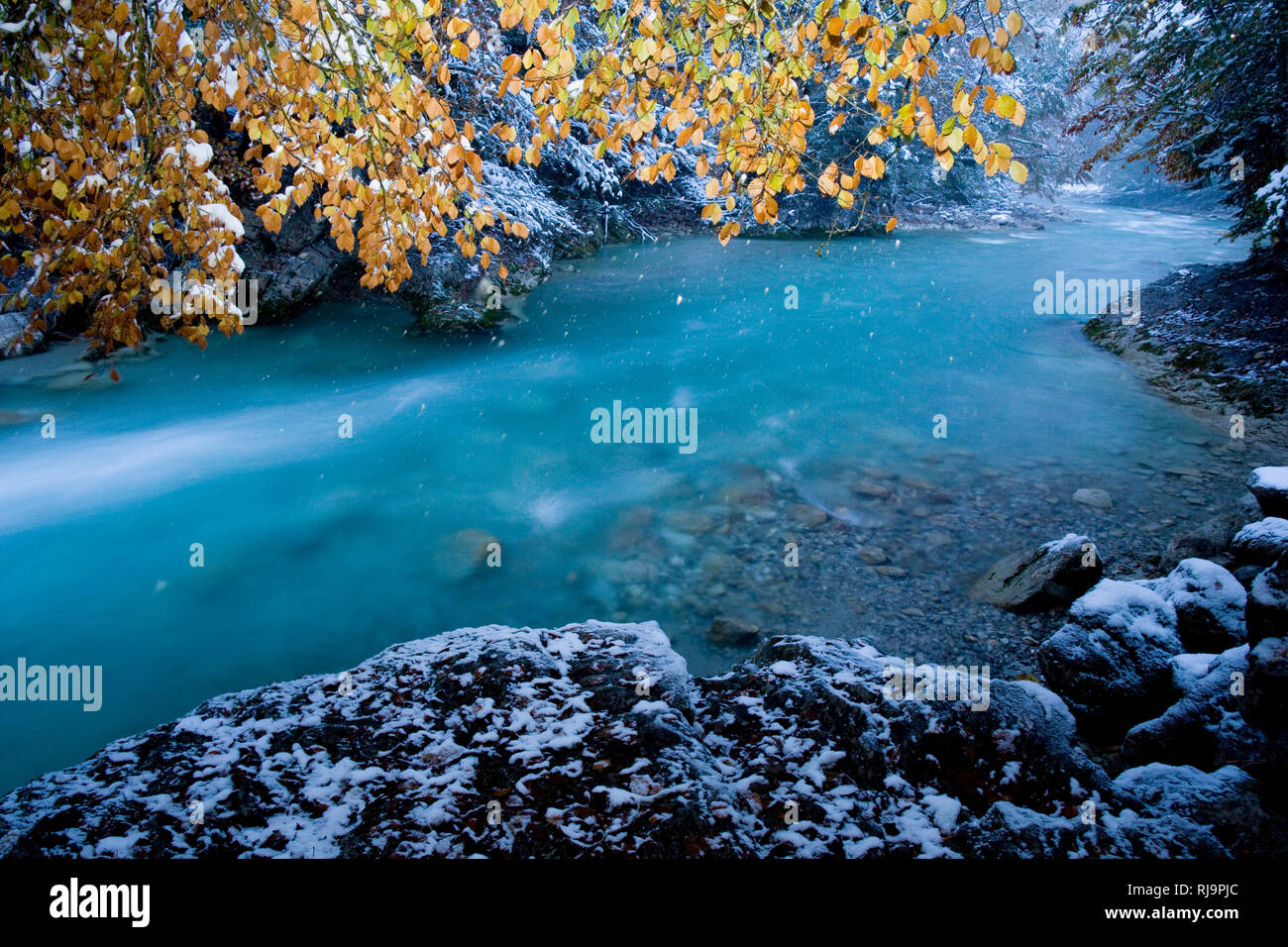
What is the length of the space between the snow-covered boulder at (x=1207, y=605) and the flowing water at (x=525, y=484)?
1351 mm

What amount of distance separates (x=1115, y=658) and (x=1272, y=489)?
6.11ft

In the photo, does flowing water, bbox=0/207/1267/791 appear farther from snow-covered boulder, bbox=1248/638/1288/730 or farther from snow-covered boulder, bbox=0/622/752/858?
snow-covered boulder, bbox=1248/638/1288/730

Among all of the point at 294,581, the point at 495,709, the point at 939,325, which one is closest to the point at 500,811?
the point at 495,709

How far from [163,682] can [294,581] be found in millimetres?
1676

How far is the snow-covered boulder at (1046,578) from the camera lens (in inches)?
237

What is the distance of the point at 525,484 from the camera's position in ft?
31.7

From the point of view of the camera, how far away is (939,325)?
1631 cm

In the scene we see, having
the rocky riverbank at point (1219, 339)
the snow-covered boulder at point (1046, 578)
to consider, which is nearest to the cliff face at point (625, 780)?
the snow-covered boulder at point (1046, 578)

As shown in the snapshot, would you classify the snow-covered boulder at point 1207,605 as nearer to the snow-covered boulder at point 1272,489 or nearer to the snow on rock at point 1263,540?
the snow on rock at point 1263,540

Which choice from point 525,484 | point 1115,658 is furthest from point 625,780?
point 525,484

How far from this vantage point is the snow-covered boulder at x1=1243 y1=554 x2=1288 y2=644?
3.54 metres

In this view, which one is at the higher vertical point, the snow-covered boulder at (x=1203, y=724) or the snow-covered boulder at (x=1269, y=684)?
the snow-covered boulder at (x=1269, y=684)
